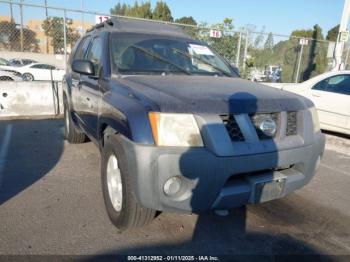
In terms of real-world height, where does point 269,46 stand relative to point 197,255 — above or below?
above

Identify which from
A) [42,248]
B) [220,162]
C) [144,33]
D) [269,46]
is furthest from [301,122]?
[269,46]

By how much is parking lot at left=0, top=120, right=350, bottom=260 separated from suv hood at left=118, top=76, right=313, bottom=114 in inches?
46.5

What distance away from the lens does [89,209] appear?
10.8 feet

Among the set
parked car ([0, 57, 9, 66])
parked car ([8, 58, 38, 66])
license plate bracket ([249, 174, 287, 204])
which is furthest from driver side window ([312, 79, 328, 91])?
parked car ([0, 57, 9, 66])

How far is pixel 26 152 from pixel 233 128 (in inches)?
151

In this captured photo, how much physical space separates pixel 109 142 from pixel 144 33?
175 cm

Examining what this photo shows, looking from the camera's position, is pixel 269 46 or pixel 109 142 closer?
pixel 109 142

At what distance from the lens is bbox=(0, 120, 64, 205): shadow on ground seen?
12.9 ft

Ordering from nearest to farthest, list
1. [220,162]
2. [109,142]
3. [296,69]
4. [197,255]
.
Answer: [220,162], [197,255], [109,142], [296,69]

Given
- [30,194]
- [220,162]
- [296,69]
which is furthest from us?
[296,69]

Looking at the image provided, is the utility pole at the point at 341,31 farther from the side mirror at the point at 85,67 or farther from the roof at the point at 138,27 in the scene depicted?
the side mirror at the point at 85,67

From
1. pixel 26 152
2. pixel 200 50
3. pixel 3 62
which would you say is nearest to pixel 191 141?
pixel 200 50

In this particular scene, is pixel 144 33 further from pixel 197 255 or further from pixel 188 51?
pixel 197 255

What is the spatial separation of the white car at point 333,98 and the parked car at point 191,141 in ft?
12.8
